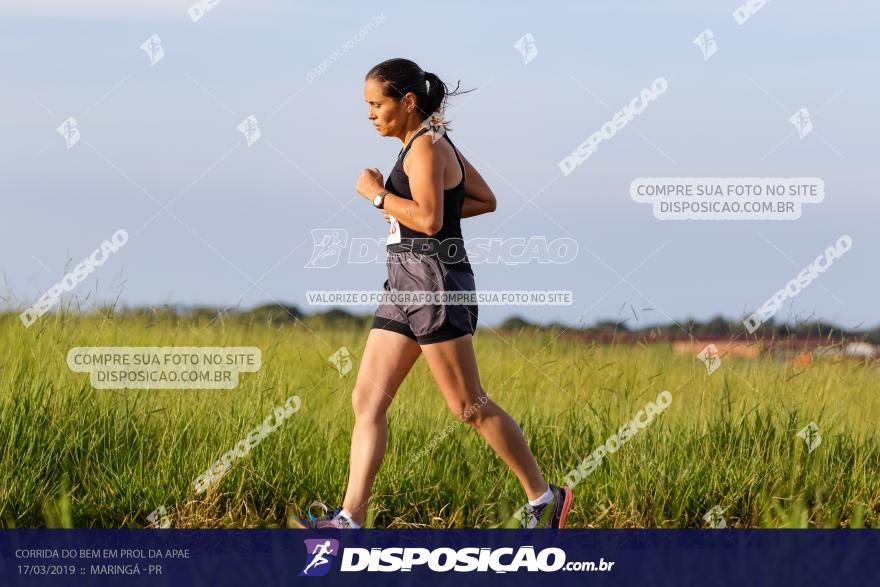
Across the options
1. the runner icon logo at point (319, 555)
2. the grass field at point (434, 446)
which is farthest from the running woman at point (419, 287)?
the grass field at point (434, 446)

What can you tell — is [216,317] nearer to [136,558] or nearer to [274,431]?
[274,431]

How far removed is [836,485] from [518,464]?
187 cm

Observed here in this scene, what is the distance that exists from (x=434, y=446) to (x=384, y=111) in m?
1.74

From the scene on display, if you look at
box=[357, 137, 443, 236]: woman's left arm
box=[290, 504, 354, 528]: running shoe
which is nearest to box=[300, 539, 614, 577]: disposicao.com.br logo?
box=[290, 504, 354, 528]: running shoe

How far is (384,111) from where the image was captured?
484cm

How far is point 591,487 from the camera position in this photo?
546 cm

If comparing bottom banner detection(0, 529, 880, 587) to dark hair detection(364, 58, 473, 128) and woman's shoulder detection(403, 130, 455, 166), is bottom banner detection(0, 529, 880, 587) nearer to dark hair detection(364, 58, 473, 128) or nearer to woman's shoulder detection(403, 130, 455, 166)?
woman's shoulder detection(403, 130, 455, 166)

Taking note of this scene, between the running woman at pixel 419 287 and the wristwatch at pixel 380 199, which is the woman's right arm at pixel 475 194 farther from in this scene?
the wristwatch at pixel 380 199

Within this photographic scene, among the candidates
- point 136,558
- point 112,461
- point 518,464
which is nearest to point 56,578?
point 136,558

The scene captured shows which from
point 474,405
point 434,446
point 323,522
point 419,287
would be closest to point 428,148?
point 419,287

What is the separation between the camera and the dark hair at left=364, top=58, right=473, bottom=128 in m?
4.84

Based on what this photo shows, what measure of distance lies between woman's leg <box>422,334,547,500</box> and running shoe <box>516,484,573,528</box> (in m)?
0.07

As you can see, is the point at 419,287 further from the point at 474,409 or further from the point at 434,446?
the point at 434,446

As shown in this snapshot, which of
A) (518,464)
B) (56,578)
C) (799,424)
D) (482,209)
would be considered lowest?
(56,578)
